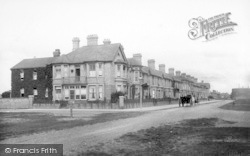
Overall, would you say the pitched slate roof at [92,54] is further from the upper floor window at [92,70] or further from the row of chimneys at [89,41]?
the row of chimneys at [89,41]

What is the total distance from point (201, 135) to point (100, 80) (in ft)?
92.8

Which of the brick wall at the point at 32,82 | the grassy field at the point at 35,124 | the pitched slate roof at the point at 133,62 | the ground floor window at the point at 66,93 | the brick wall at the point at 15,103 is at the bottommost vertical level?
the grassy field at the point at 35,124

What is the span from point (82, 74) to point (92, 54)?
3.25 m

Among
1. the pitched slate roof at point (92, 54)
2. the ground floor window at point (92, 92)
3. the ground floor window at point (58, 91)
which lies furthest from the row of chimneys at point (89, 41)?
the ground floor window at point (92, 92)

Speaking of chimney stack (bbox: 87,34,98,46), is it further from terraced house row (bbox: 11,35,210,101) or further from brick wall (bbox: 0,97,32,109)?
brick wall (bbox: 0,97,32,109)

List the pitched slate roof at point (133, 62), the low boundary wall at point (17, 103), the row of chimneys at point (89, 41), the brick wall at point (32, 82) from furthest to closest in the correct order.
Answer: the pitched slate roof at point (133, 62), the brick wall at point (32, 82), the row of chimneys at point (89, 41), the low boundary wall at point (17, 103)

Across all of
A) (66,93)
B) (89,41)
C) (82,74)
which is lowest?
(66,93)

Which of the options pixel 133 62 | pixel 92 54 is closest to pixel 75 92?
pixel 92 54

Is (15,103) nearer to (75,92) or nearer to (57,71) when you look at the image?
(57,71)

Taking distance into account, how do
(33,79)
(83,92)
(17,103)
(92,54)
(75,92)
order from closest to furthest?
(17,103), (83,92), (75,92), (92,54), (33,79)

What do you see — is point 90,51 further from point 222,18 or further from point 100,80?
point 222,18

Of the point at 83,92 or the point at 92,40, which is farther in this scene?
the point at 92,40

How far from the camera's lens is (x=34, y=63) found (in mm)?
46812

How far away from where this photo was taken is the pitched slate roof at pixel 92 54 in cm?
3903
